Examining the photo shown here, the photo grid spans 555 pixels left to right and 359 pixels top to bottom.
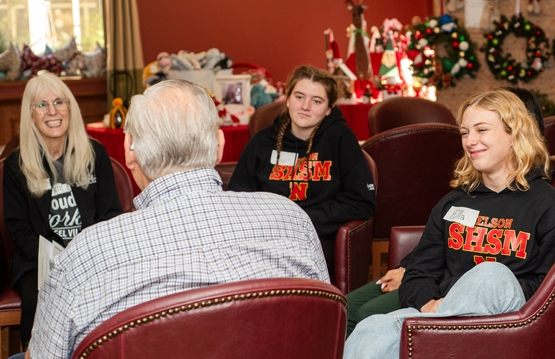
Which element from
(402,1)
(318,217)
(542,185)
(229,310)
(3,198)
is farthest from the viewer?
(402,1)

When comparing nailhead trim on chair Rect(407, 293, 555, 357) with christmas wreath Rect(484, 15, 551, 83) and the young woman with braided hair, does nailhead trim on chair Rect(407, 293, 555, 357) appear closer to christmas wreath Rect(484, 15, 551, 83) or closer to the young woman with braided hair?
the young woman with braided hair

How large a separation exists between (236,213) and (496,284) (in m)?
0.72

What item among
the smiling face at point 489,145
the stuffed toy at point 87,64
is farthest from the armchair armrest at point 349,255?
the stuffed toy at point 87,64

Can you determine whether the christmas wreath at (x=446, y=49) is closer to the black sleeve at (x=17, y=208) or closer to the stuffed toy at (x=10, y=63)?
the stuffed toy at (x=10, y=63)

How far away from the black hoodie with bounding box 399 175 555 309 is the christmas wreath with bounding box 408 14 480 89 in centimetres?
439

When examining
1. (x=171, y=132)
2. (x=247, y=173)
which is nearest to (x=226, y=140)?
(x=247, y=173)

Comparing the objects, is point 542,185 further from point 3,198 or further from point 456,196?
point 3,198

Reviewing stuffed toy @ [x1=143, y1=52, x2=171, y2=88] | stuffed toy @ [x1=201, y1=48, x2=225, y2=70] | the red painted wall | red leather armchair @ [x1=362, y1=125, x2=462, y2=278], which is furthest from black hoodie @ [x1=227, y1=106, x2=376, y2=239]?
the red painted wall

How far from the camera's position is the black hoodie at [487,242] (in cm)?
209

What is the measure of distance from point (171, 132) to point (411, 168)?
2.22 m

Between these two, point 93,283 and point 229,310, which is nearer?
point 229,310

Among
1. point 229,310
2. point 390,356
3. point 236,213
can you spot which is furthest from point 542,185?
point 229,310

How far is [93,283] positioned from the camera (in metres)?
1.40

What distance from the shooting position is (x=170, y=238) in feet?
4.74
